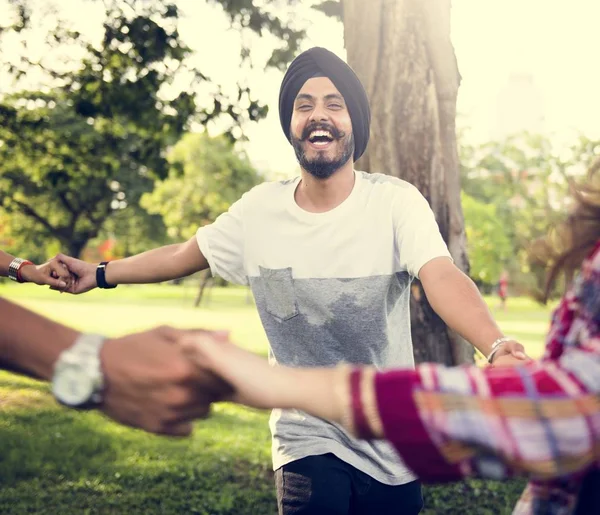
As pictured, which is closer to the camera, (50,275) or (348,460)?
(348,460)

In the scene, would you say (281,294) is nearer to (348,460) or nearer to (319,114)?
(348,460)

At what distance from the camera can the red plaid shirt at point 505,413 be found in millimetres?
1309

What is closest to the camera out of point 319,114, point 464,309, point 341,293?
point 464,309

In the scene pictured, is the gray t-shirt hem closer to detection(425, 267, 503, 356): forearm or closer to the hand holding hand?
detection(425, 267, 503, 356): forearm

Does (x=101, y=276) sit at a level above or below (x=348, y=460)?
above

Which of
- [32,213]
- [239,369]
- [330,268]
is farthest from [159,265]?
[32,213]

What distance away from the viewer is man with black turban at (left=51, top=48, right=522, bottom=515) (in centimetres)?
315

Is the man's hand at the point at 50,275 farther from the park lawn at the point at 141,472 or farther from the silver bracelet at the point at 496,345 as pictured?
the park lawn at the point at 141,472

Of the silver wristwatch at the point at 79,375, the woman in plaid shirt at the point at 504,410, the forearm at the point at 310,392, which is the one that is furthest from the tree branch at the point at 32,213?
the woman in plaid shirt at the point at 504,410

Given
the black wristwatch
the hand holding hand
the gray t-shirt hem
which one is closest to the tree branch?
the black wristwatch

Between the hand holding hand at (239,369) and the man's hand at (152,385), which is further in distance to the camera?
the man's hand at (152,385)

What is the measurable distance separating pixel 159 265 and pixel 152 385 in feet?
6.08

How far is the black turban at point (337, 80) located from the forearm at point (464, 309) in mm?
1036

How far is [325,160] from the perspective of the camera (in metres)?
3.42
